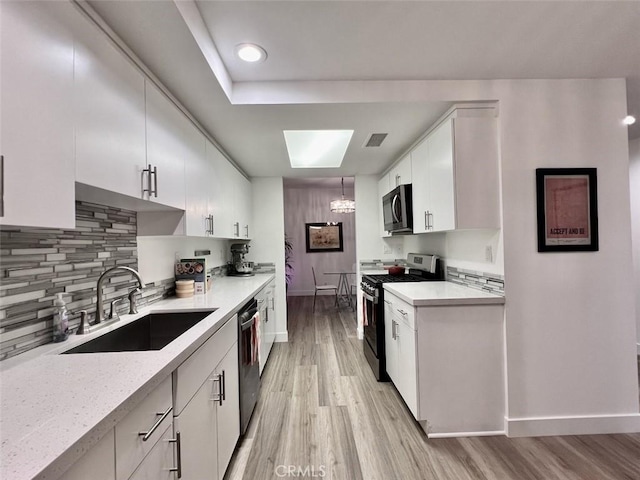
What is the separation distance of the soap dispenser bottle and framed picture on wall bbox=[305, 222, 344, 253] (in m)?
5.87

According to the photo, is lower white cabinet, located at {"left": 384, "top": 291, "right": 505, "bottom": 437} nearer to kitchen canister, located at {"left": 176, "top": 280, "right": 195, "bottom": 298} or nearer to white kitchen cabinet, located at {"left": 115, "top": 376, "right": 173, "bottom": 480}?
white kitchen cabinet, located at {"left": 115, "top": 376, "right": 173, "bottom": 480}

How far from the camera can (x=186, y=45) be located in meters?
1.27

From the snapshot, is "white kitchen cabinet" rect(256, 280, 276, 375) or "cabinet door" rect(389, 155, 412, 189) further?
"cabinet door" rect(389, 155, 412, 189)

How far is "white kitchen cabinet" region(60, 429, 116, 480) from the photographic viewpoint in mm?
588

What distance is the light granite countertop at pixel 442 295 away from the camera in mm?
1870

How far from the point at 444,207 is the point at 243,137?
176 cm

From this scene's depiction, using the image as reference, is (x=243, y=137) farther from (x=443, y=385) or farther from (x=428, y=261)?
(x=443, y=385)

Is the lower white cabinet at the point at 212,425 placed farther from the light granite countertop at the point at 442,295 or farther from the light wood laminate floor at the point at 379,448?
the light granite countertop at the point at 442,295

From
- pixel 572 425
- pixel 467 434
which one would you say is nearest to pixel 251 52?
pixel 467 434

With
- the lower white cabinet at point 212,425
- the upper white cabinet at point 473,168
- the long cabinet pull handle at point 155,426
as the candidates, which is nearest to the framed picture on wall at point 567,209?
the upper white cabinet at point 473,168

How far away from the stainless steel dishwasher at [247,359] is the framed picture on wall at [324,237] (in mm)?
4795

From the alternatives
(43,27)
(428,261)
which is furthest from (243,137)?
(428,261)

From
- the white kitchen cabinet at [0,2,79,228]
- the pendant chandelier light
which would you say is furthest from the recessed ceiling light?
the pendant chandelier light

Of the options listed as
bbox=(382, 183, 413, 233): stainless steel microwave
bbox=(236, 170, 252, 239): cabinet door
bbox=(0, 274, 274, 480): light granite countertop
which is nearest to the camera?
bbox=(0, 274, 274, 480): light granite countertop
